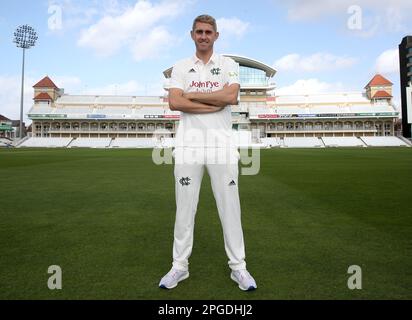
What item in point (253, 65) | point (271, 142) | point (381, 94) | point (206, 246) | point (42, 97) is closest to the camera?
point (206, 246)

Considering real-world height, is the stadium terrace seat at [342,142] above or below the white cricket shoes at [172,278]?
above

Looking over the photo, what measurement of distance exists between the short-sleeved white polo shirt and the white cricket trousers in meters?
0.21

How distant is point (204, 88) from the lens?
3.52m

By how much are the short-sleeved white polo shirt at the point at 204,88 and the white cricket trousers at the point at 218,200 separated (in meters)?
0.21

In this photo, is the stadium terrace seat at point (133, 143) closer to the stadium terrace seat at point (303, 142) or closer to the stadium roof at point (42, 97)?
the stadium roof at point (42, 97)

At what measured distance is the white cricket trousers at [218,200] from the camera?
3.36 meters

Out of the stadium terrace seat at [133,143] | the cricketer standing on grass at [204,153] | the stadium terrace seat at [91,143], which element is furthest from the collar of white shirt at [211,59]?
the stadium terrace seat at [91,143]

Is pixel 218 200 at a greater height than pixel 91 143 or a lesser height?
lesser

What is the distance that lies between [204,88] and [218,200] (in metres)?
1.15

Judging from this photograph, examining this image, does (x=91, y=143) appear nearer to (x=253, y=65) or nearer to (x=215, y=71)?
(x=253, y=65)

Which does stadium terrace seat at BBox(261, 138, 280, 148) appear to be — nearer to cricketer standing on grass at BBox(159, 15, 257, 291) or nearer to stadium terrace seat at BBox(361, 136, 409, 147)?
stadium terrace seat at BBox(361, 136, 409, 147)

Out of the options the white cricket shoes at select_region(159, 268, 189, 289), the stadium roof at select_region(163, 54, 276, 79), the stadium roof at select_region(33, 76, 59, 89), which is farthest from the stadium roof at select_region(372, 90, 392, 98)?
→ the white cricket shoes at select_region(159, 268, 189, 289)

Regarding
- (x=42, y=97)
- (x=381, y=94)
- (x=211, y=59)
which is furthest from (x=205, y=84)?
(x=381, y=94)
